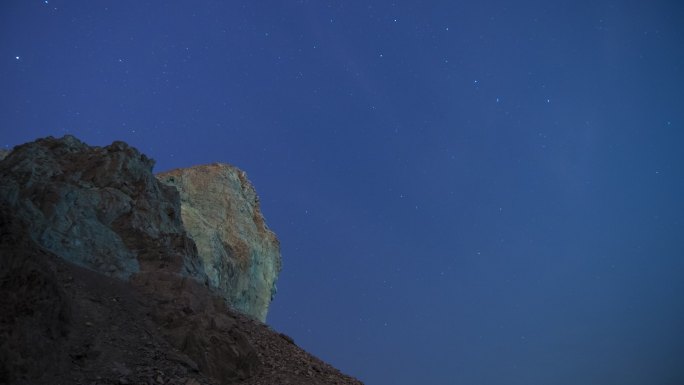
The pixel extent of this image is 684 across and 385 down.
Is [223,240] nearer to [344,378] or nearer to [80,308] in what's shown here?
[344,378]

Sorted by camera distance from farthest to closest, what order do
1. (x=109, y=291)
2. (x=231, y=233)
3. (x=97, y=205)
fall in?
(x=231, y=233) < (x=97, y=205) < (x=109, y=291)

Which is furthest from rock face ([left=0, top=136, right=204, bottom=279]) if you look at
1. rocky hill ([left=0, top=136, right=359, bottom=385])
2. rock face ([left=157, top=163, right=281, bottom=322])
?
rock face ([left=157, top=163, right=281, bottom=322])

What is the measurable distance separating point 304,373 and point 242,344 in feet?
7.29

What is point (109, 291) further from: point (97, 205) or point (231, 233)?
point (231, 233)

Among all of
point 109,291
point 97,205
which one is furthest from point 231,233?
point 109,291

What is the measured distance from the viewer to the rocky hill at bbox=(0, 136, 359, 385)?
30.5ft

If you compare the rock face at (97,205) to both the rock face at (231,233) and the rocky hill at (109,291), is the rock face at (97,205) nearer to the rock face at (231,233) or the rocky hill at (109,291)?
the rocky hill at (109,291)

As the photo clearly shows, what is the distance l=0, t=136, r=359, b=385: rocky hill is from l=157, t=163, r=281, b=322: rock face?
9.90 metres

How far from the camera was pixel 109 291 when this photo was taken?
13.3m

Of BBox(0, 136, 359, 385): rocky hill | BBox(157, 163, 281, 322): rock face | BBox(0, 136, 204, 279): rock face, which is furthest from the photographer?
BBox(157, 163, 281, 322): rock face

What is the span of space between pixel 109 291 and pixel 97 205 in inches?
200

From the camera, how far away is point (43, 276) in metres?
9.87

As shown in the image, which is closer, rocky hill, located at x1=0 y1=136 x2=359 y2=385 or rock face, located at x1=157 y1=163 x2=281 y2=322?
rocky hill, located at x1=0 y1=136 x2=359 y2=385

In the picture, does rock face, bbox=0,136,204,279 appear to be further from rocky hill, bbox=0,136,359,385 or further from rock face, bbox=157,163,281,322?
rock face, bbox=157,163,281,322
